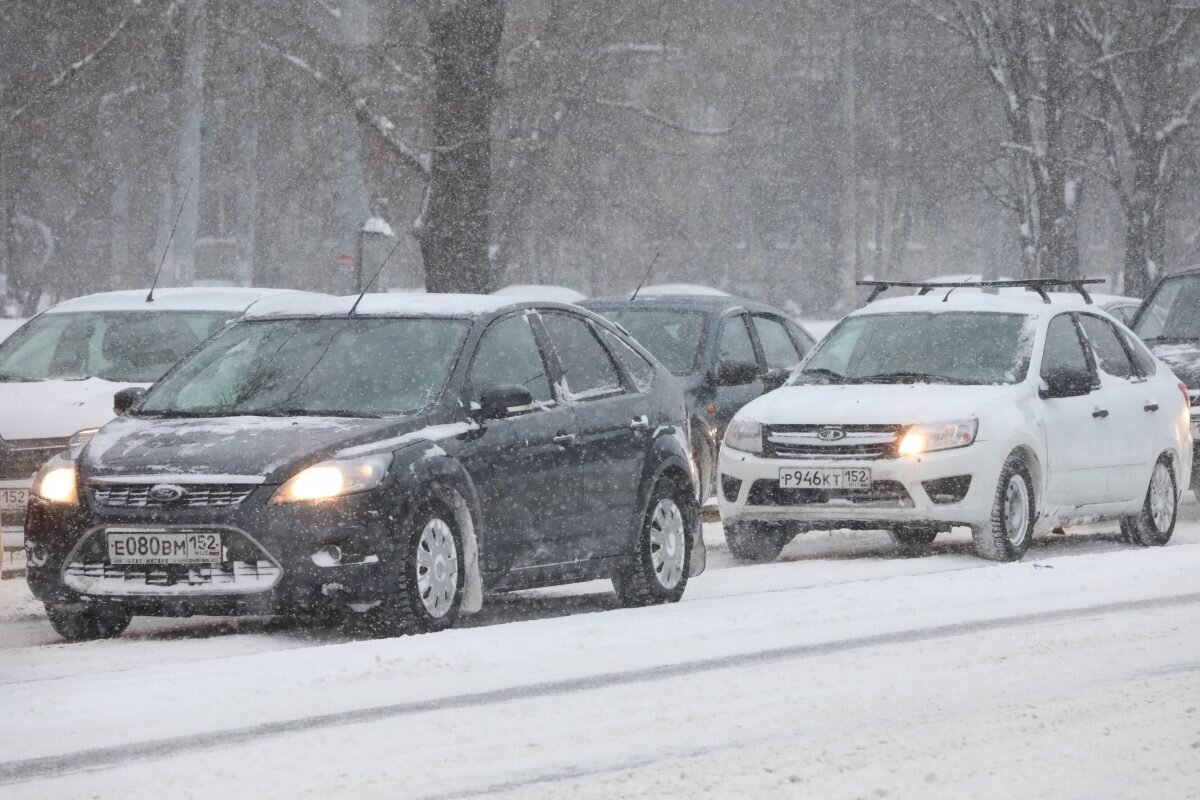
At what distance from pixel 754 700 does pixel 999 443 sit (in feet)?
18.2

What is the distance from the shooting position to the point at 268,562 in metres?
8.90

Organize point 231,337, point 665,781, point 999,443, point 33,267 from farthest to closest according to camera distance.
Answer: point 33,267
point 999,443
point 231,337
point 665,781

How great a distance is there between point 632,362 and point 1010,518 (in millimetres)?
2933

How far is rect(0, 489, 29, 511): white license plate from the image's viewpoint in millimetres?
12305

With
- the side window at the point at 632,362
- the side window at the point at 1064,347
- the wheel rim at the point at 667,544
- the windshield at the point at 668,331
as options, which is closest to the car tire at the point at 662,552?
the wheel rim at the point at 667,544

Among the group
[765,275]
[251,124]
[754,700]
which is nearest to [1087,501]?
[754,700]

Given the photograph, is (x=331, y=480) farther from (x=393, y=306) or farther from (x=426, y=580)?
(x=393, y=306)

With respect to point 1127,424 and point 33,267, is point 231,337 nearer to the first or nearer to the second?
point 1127,424

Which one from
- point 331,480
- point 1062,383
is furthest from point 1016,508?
point 331,480

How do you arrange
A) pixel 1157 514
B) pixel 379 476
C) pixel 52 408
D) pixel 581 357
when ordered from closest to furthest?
pixel 379 476 < pixel 581 357 < pixel 52 408 < pixel 1157 514

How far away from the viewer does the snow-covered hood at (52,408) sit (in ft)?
41.1

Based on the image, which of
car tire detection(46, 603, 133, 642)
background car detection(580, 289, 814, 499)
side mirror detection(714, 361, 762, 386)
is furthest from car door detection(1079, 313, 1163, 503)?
car tire detection(46, 603, 133, 642)

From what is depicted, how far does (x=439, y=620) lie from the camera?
927 cm

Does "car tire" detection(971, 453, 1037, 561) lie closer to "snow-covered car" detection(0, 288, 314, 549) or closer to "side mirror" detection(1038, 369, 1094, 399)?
"side mirror" detection(1038, 369, 1094, 399)
